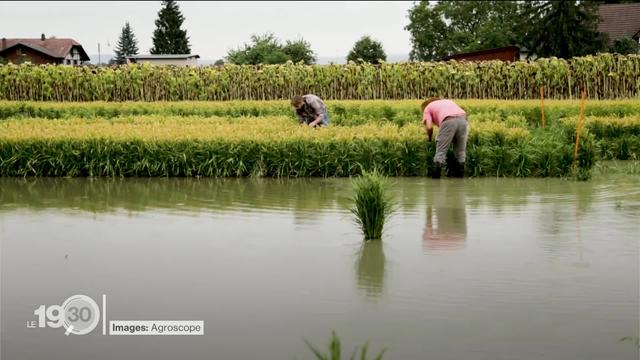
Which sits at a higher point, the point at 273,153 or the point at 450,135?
the point at 450,135

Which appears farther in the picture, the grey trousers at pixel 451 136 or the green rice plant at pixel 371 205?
the grey trousers at pixel 451 136

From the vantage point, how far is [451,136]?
13266 mm

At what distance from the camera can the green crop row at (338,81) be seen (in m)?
28.0

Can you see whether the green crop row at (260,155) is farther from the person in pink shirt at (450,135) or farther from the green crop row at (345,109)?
the green crop row at (345,109)

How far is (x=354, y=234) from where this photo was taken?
29.4 ft

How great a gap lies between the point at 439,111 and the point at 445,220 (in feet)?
13.4

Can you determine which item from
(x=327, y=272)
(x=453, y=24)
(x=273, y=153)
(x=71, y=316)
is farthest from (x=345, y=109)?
(x=453, y=24)

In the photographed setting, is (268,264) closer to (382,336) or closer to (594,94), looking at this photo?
(382,336)

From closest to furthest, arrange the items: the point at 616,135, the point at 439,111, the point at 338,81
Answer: the point at 439,111, the point at 616,135, the point at 338,81

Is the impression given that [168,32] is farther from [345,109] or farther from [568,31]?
[345,109]

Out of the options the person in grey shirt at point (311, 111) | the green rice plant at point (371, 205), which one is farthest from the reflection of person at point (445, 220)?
the person in grey shirt at point (311, 111)

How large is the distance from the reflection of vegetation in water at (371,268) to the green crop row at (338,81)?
2008cm

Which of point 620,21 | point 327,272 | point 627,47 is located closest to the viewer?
point 327,272

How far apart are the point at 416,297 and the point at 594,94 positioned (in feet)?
77.3
